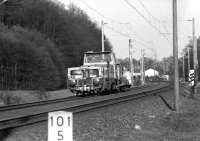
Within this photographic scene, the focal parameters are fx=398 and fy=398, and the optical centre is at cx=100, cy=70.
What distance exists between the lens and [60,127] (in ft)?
17.1

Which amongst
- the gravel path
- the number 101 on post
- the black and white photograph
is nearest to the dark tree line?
the black and white photograph

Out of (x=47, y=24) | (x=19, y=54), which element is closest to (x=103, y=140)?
(x=19, y=54)

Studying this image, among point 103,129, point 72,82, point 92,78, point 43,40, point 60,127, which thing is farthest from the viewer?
point 43,40

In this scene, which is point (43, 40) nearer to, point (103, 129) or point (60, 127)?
point (103, 129)

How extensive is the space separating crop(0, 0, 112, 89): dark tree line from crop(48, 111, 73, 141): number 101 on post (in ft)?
112

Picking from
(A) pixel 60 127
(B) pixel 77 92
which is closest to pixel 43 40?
(B) pixel 77 92

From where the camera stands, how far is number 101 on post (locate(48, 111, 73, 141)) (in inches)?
204

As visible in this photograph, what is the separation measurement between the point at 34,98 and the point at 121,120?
15.5 metres

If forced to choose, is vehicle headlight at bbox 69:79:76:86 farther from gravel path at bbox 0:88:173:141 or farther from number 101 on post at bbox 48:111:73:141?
number 101 on post at bbox 48:111:73:141

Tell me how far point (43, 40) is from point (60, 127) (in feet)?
176

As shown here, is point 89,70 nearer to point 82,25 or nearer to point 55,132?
point 55,132

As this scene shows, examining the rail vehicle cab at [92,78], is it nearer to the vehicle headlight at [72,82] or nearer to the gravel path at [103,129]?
the vehicle headlight at [72,82]

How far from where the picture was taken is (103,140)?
10.3 m

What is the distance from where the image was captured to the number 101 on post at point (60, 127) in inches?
204
